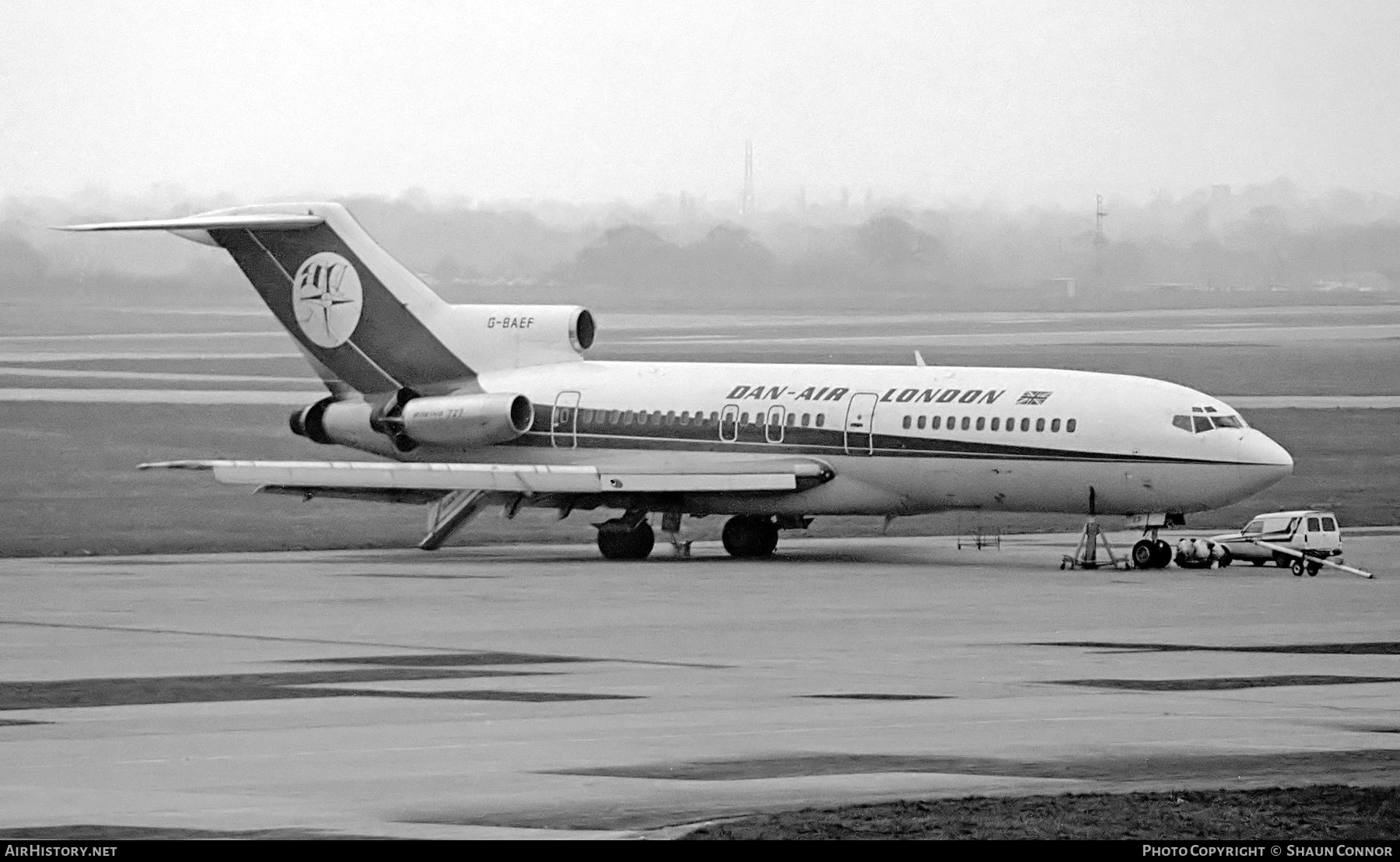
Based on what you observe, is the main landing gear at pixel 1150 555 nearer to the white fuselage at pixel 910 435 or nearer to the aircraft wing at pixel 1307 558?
the white fuselage at pixel 910 435

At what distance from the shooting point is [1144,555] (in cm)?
4375

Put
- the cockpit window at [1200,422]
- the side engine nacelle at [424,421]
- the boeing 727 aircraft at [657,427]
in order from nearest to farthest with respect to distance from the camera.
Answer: the cockpit window at [1200,422]
the boeing 727 aircraft at [657,427]
the side engine nacelle at [424,421]

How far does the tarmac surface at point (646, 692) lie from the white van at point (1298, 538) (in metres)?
0.61

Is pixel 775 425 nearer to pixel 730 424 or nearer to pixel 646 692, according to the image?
pixel 730 424

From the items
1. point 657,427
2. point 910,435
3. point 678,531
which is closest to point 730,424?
point 657,427

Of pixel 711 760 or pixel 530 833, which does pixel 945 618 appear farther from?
pixel 530 833

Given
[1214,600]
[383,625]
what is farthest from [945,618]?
[383,625]

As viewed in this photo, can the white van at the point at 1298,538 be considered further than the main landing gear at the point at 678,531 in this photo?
No

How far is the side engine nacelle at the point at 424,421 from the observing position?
4916cm

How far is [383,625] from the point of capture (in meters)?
32.8

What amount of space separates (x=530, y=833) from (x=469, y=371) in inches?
1408

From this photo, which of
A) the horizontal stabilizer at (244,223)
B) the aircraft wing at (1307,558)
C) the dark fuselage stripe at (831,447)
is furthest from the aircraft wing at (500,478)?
the aircraft wing at (1307,558)

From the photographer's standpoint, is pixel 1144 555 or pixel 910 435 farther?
pixel 910 435

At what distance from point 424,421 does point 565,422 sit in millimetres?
2728
